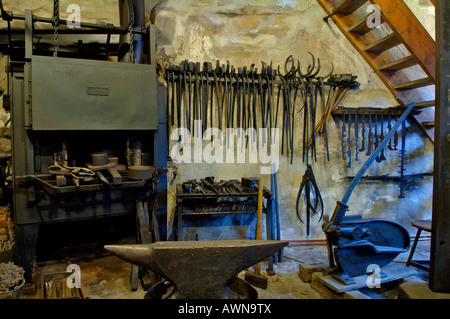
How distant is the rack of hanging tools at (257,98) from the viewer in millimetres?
3031

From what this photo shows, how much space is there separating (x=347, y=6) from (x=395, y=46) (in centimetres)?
78

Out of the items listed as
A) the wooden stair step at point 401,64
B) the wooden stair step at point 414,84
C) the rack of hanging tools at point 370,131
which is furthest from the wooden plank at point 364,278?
the wooden stair step at point 401,64

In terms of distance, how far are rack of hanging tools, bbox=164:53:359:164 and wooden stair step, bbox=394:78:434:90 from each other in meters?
0.52

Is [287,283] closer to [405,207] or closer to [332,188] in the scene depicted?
[332,188]

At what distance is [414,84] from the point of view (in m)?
3.24

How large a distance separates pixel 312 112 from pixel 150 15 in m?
1.97

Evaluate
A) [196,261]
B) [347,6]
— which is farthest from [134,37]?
[347,6]

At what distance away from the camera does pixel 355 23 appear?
3260mm

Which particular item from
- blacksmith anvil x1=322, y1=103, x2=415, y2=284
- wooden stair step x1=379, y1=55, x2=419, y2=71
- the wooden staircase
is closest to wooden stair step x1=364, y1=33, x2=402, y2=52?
the wooden staircase

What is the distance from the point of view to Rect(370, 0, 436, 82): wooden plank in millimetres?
2869

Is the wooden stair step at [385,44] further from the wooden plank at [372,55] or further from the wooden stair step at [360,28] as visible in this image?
the wooden stair step at [360,28]

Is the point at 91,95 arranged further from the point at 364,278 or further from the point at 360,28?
the point at 360,28

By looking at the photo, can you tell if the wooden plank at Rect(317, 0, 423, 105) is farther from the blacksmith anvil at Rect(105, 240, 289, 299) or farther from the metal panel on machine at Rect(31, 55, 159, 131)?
the blacksmith anvil at Rect(105, 240, 289, 299)
